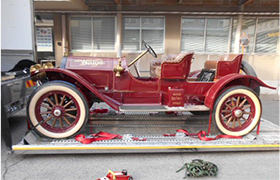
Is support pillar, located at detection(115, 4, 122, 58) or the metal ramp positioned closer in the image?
the metal ramp

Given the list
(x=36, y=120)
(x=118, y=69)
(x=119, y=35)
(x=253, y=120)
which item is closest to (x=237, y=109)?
(x=253, y=120)

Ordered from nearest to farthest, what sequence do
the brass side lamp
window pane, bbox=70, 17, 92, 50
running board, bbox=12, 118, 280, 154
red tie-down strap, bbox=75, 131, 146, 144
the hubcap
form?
running board, bbox=12, 118, 280, 154 → red tie-down strap, bbox=75, 131, 146, 144 → the hubcap → the brass side lamp → window pane, bbox=70, 17, 92, 50

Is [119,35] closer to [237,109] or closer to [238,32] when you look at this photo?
[238,32]

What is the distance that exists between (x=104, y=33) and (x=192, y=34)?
3.33 meters

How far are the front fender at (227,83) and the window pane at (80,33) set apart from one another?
19.4ft

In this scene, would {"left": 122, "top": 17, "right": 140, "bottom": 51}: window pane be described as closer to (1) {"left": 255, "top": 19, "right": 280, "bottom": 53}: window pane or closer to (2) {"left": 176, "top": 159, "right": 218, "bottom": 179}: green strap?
(1) {"left": 255, "top": 19, "right": 280, "bottom": 53}: window pane

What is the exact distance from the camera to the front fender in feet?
9.72

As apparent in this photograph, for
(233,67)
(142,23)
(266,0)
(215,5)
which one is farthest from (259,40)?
(233,67)

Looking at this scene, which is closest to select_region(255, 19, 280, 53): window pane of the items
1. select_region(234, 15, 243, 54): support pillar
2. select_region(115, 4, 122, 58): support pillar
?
select_region(234, 15, 243, 54): support pillar

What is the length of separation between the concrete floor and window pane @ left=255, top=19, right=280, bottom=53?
637 cm

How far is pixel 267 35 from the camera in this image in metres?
7.88

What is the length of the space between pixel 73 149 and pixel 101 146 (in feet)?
1.13

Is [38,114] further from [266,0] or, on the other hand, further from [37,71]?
[266,0]

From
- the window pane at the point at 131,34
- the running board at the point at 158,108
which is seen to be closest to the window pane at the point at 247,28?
the window pane at the point at 131,34
